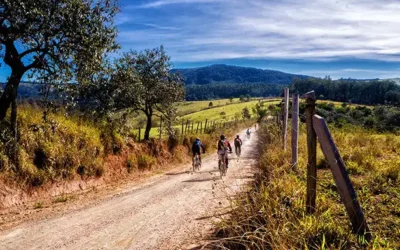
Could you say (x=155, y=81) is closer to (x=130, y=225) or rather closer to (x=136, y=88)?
(x=136, y=88)

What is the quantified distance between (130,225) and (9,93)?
7.93 meters

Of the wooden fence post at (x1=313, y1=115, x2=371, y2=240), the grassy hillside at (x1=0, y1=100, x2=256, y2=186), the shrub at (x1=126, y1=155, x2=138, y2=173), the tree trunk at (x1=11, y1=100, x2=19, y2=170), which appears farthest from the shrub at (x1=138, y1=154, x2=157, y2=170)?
the wooden fence post at (x1=313, y1=115, x2=371, y2=240)

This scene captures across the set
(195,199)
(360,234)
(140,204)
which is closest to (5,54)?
(140,204)

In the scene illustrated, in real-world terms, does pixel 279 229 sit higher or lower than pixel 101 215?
higher

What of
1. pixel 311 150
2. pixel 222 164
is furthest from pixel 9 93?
pixel 311 150

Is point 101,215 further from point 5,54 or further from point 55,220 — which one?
point 5,54

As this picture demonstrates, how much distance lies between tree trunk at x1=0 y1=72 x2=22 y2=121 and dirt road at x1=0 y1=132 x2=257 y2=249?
5.63 meters

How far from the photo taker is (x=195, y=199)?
12.4m

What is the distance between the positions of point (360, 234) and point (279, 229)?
1138mm

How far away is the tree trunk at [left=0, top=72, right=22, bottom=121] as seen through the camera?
42.5 ft

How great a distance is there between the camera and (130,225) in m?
9.59

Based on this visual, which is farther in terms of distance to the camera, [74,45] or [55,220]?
[74,45]

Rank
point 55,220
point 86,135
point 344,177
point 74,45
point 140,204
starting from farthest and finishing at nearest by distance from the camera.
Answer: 1. point 86,135
2. point 74,45
3. point 140,204
4. point 55,220
5. point 344,177

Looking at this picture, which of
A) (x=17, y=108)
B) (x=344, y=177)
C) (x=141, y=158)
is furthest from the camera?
(x=141, y=158)
